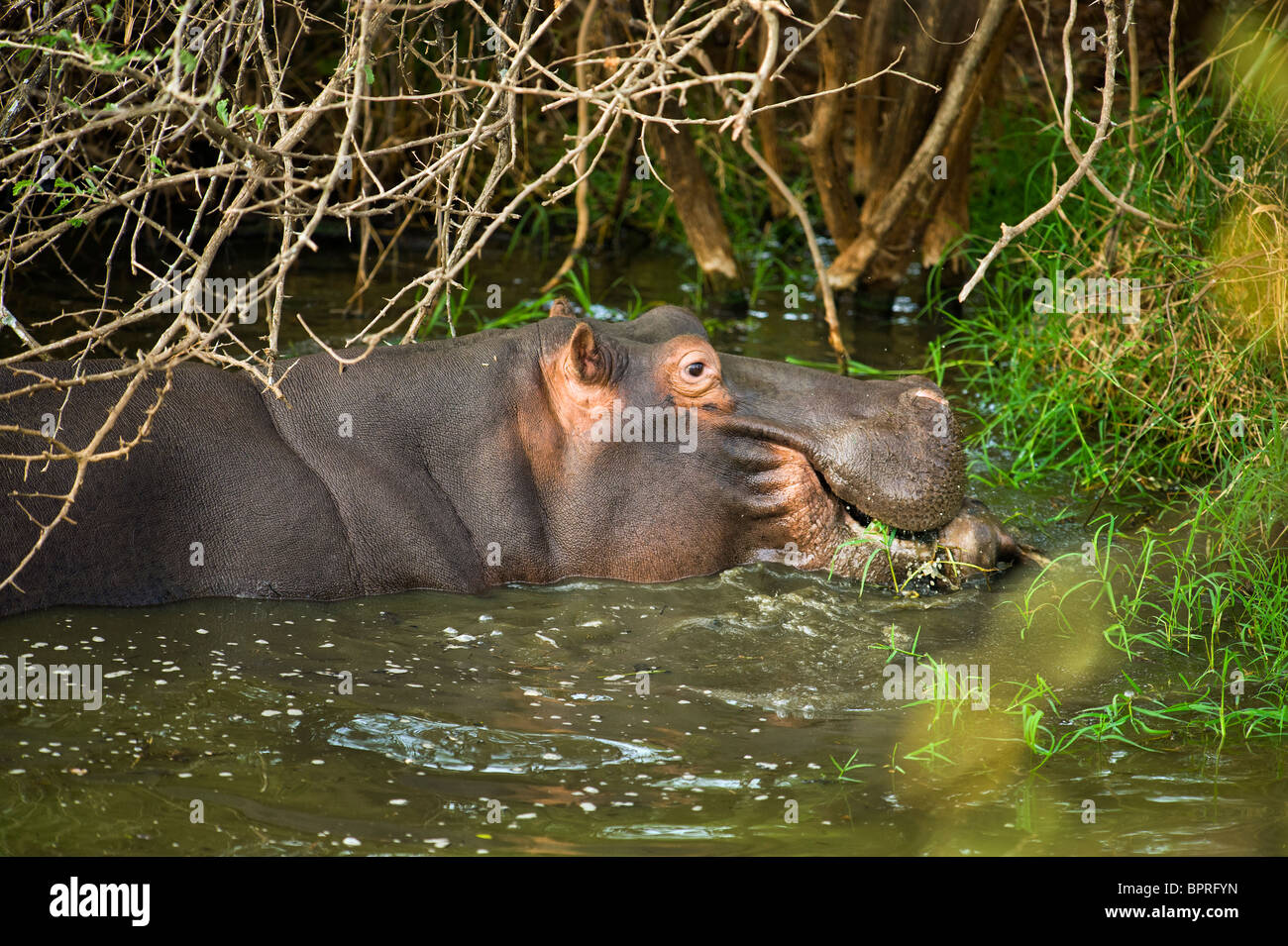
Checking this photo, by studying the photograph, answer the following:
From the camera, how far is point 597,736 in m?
3.86

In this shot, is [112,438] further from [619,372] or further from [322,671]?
[619,372]

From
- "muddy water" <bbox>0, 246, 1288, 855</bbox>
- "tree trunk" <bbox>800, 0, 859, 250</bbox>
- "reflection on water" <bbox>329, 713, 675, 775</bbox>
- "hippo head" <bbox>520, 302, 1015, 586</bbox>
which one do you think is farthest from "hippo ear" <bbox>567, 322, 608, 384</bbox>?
A: "tree trunk" <bbox>800, 0, 859, 250</bbox>

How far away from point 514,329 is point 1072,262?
288 cm

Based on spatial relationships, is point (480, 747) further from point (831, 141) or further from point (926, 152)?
point (831, 141)

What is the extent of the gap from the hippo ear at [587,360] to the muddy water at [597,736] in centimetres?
71

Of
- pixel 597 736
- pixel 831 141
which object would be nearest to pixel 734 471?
pixel 597 736

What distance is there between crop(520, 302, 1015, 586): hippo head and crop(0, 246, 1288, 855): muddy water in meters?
0.12

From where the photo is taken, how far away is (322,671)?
416 cm

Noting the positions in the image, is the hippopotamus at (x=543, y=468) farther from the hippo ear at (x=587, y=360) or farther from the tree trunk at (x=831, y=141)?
the tree trunk at (x=831, y=141)

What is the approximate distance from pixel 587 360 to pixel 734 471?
63 cm

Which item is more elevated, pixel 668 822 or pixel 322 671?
pixel 322 671

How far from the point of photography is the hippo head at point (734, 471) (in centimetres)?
474

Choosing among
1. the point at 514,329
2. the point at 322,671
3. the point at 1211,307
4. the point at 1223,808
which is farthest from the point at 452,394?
the point at 1211,307

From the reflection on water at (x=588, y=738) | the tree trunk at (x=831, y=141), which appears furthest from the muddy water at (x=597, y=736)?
the tree trunk at (x=831, y=141)
